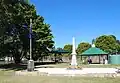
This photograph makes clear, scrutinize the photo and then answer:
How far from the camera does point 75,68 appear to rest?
36.1 m

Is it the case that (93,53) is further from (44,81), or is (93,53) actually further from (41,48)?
(44,81)

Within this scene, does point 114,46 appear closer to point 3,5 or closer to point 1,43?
point 1,43

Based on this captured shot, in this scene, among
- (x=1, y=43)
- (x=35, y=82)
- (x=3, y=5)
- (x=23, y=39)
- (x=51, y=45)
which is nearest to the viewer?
(x=35, y=82)

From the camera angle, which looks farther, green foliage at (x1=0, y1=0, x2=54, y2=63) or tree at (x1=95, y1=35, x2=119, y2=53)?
tree at (x1=95, y1=35, x2=119, y2=53)

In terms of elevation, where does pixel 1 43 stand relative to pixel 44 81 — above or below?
above

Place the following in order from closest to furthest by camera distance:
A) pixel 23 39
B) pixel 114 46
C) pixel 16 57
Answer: pixel 23 39
pixel 16 57
pixel 114 46

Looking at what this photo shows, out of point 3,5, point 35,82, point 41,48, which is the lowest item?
point 35,82

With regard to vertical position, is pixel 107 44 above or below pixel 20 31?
above

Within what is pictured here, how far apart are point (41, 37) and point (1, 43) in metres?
14.2

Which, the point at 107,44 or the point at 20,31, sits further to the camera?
the point at 107,44

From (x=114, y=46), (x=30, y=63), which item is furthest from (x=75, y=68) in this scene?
(x=114, y=46)

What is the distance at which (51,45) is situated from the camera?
5997 cm

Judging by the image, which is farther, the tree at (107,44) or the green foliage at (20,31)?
the tree at (107,44)

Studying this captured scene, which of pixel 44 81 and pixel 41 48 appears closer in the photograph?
pixel 44 81
